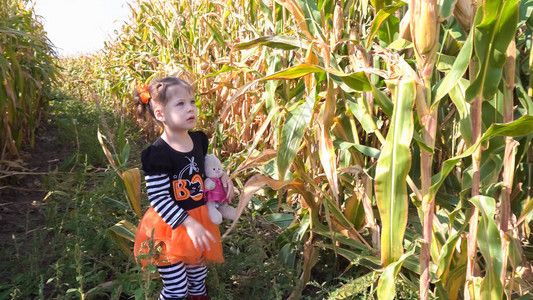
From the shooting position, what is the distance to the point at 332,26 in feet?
6.64

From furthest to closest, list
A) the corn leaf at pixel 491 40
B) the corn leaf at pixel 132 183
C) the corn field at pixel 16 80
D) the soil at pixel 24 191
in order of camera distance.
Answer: the corn field at pixel 16 80 < the soil at pixel 24 191 < the corn leaf at pixel 132 183 < the corn leaf at pixel 491 40

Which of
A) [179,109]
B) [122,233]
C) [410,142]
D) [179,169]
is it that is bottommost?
[122,233]

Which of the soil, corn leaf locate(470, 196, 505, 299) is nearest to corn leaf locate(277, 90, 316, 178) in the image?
corn leaf locate(470, 196, 505, 299)

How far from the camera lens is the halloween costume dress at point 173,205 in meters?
1.79

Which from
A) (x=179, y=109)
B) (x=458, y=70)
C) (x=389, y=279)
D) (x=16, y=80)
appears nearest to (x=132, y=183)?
(x=179, y=109)

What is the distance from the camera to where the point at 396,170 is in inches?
54.8

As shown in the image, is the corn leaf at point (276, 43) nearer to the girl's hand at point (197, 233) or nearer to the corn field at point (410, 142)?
the corn field at point (410, 142)

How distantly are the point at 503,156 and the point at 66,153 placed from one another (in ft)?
11.7

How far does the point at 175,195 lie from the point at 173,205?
6 centimetres

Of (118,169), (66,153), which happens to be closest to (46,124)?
(66,153)

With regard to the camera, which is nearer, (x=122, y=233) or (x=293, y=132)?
(x=293, y=132)

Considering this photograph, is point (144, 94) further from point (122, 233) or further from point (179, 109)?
point (122, 233)

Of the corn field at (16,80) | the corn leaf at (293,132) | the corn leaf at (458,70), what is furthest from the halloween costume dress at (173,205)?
the corn field at (16,80)

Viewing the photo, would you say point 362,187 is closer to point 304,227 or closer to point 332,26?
point 304,227
